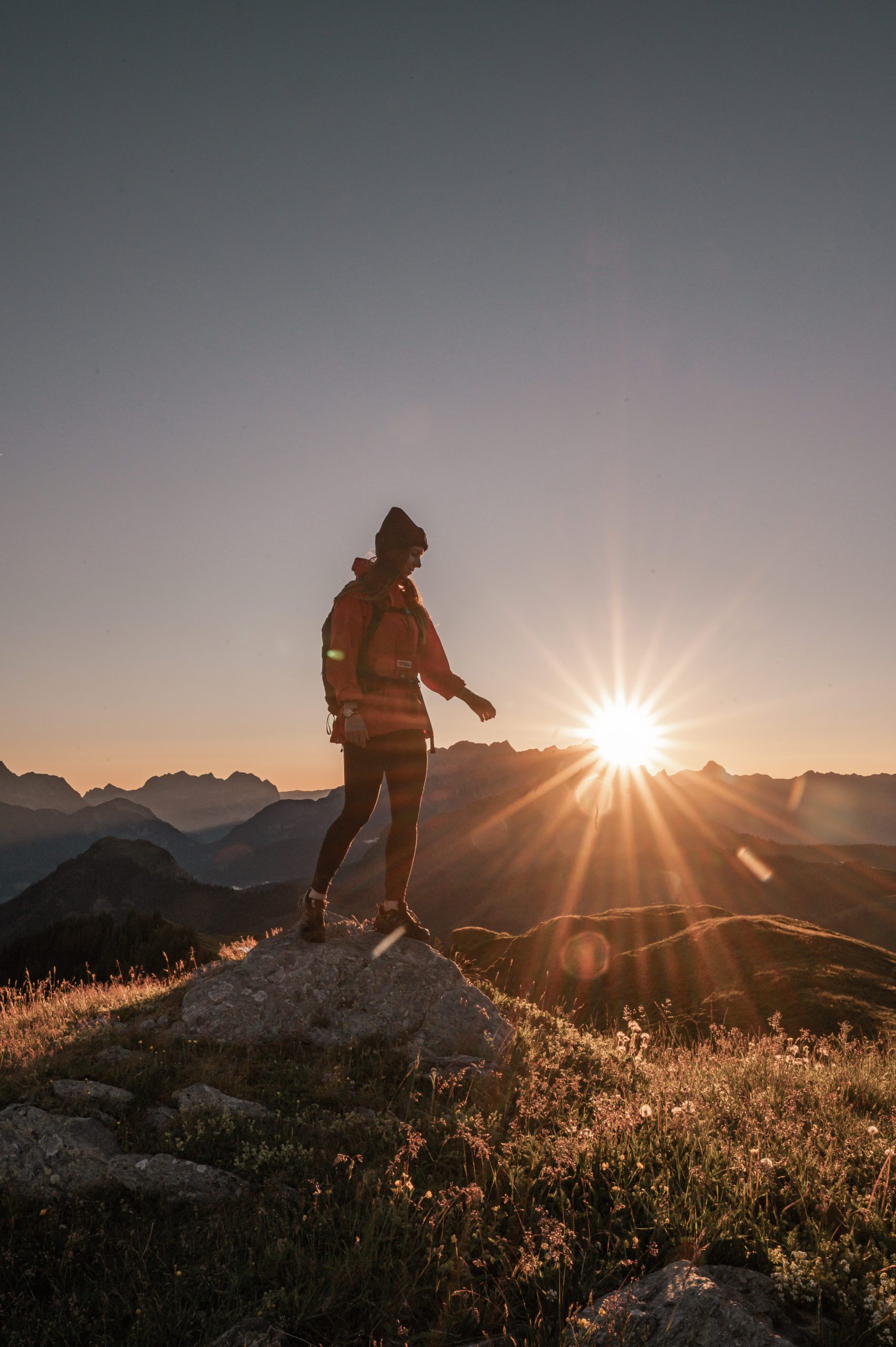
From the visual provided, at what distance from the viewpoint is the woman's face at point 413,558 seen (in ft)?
21.4

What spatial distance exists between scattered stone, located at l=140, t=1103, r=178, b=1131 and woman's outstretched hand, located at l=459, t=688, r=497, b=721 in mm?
4059

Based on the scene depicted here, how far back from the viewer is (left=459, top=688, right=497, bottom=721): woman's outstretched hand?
265 inches

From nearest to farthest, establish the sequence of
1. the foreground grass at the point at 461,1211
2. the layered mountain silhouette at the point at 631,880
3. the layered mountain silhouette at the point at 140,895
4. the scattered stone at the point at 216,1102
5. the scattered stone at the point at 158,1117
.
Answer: the foreground grass at the point at 461,1211 < the scattered stone at the point at 158,1117 < the scattered stone at the point at 216,1102 < the layered mountain silhouette at the point at 631,880 < the layered mountain silhouette at the point at 140,895

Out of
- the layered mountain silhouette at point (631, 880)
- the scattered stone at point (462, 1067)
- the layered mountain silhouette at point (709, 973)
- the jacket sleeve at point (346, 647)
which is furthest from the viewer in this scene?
the layered mountain silhouette at point (631, 880)

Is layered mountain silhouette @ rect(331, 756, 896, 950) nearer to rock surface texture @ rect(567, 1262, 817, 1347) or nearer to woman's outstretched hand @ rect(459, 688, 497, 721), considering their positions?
woman's outstretched hand @ rect(459, 688, 497, 721)

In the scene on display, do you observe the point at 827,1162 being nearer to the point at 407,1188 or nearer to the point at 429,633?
the point at 407,1188

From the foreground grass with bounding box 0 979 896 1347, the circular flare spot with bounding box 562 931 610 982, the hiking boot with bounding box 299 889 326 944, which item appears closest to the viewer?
the foreground grass with bounding box 0 979 896 1347

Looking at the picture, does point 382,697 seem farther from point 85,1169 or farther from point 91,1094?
point 85,1169

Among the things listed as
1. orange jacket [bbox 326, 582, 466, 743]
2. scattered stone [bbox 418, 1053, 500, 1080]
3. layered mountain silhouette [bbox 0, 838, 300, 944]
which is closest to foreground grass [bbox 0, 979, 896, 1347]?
scattered stone [bbox 418, 1053, 500, 1080]

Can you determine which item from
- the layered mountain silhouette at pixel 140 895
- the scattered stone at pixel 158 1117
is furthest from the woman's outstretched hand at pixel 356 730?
the layered mountain silhouette at pixel 140 895

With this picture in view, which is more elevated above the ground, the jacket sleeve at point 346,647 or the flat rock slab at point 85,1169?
the jacket sleeve at point 346,647

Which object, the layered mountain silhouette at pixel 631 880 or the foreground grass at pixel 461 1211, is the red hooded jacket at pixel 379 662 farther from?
the layered mountain silhouette at pixel 631 880

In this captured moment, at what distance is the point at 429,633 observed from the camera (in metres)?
7.01

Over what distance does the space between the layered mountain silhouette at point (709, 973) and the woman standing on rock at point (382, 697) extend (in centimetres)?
322
